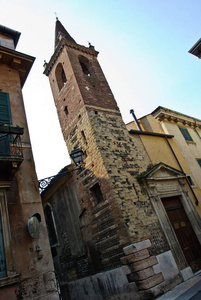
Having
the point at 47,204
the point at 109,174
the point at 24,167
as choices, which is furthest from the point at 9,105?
the point at 47,204

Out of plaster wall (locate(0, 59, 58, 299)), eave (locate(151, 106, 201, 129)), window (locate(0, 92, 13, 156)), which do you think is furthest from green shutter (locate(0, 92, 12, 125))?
eave (locate(151, 106, 201, 129))

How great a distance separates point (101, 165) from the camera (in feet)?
30.2

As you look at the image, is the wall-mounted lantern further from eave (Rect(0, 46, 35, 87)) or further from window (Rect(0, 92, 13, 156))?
eave (Rect(0, 46, 35, 87))

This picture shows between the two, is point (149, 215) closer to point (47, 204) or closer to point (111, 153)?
point (111, 153)

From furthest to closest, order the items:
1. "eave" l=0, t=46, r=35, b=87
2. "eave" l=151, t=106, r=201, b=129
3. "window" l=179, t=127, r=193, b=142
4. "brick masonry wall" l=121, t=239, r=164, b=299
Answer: "window" l=179, t=127, r=193, b=142
"eave" l=151, t=106, r=201, b=129
"eave" l=0, t=46, r=35, b=87
"brick masonry wall" l=121, t=239, r=164, b=299

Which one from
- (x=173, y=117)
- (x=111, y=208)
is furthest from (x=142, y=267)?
(x=173, y=117)

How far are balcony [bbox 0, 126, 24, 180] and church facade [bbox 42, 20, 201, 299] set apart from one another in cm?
310

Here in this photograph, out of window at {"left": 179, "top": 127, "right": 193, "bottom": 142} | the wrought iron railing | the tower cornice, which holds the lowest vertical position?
the wrought iron railing

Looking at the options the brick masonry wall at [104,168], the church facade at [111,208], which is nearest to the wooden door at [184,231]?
the church facade at [111,208]

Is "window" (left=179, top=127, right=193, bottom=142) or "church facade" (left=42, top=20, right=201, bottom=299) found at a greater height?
"window" (left=179, top=127, right=193, bottom=142)

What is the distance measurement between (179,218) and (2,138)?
8.25 m

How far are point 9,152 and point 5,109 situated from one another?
63.1 inches

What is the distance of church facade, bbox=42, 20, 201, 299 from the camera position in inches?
306

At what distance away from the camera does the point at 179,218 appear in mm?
10227
